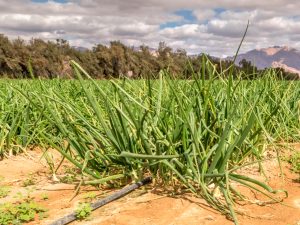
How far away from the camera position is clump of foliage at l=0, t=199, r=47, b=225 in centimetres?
202

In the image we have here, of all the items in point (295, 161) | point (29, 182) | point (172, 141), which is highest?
point (172, 141)

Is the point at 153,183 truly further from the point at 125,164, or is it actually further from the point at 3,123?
the point at 3,123

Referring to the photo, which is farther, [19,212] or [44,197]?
[44,197]

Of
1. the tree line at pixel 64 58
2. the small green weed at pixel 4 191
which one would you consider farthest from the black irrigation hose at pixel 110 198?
the tree line at pixel 64 58

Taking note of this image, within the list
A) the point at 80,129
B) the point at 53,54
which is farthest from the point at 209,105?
the point at 53,54

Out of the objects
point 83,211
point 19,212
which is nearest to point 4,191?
point 19,212

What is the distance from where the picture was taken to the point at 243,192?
2.32m

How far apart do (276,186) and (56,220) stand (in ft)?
4.64

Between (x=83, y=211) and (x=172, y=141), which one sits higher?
(x=172, y=141)

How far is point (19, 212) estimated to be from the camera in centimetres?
213

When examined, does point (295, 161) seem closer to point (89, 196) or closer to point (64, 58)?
point (89, 196)

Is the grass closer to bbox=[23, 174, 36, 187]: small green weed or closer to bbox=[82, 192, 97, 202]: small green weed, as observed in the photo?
bbox=[82, 192, 97, 202]: small green weed

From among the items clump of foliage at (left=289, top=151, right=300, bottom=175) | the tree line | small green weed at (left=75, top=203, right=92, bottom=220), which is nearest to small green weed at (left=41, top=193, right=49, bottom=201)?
small green weed at (left=75, top=203, right=92, bottom=220)

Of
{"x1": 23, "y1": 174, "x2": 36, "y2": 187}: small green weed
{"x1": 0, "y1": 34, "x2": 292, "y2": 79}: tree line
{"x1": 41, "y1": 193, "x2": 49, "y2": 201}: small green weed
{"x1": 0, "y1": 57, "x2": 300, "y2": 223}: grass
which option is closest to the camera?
{"x1": 0, "y1": 57, "x2": 300, "y2": 223}: grass
